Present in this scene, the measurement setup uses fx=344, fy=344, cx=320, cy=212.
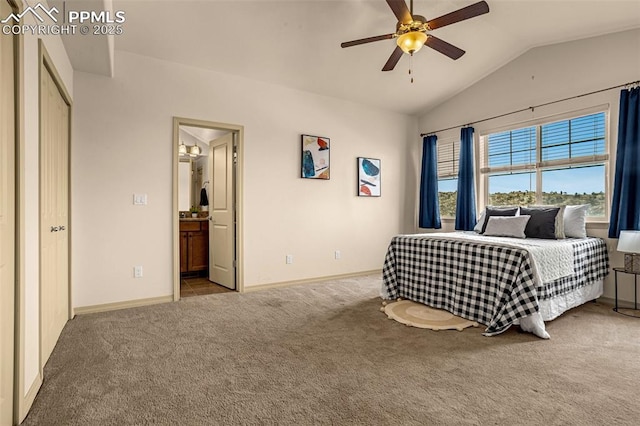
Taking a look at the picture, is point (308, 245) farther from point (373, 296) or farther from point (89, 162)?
point (89, 162)

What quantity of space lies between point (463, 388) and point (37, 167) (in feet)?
9.30

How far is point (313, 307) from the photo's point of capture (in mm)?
3631

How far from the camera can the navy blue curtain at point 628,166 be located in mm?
3541

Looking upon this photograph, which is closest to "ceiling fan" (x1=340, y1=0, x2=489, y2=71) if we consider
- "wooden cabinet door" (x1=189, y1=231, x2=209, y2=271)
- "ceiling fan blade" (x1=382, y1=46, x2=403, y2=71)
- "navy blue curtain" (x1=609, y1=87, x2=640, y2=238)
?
"ceiling fan blade" (x1=382, y1=46, x2=403, y2=71)

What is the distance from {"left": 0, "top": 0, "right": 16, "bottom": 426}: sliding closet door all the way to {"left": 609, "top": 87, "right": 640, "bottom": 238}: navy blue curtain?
5028 mm

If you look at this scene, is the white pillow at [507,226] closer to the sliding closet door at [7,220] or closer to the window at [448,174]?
the window at [448,174]

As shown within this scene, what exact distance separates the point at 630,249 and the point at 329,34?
3.66m

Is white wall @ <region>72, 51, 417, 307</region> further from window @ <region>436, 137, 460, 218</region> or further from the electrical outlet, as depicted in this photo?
window @ <region>436, 137, 460, 218</region>

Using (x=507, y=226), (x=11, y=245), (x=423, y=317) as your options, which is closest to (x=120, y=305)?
(x=11, y=245)

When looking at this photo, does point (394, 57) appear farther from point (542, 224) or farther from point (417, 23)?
point (542, 224)

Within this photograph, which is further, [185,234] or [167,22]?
[185,234]

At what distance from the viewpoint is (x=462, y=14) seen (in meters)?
2.66

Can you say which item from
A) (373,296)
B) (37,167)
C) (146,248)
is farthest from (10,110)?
(373,296)

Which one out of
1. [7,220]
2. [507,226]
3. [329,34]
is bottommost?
[507,226]
